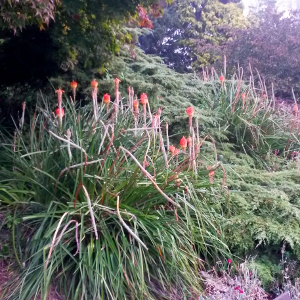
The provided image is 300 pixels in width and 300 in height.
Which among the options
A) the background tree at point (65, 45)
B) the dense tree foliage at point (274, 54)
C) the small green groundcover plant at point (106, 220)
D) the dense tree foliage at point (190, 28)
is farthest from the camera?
the dense tree foliage at point (190, 28)

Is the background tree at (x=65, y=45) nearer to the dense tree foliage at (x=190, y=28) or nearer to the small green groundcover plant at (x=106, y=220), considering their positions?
the small green groundcover plant at (x=106, y=220)

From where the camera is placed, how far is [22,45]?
15.9 ft

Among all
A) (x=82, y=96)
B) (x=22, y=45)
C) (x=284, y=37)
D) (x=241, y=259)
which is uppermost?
(x=284, y=37)

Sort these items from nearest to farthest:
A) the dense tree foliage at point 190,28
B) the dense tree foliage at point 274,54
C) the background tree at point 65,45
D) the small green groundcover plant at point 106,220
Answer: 1. the small green groundcover plant at point 106,220
2. the background tree at point 65,45
3. the dense tree foliage at point 274,54
4. the dense tree foliage at point 190,28

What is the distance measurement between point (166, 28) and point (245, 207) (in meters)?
13.3

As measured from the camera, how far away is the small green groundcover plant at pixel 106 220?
2.66 metres

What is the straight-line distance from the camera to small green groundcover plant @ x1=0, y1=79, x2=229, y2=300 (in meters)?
2.66

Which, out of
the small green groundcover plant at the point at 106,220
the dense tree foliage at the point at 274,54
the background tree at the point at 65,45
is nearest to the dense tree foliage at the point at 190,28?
the dense tree foliage at the point at 274,54

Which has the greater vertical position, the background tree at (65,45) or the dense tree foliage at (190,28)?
the dense tree foliage at (190,28)

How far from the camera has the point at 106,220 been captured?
2.99m

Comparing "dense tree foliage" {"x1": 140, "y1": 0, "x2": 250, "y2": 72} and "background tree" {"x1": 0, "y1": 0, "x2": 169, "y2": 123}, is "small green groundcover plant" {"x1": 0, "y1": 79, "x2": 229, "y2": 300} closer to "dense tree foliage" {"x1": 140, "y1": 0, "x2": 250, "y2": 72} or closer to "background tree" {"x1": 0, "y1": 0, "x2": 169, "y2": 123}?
"background tree" {"x1": 0, "y1": 0, "x2": 169, "y2": 123}

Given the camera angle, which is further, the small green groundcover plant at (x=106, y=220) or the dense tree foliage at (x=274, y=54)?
the dense tree foliage at (x=274, y=54)

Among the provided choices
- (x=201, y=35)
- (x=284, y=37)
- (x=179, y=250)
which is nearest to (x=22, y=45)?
(x=179, y=250)

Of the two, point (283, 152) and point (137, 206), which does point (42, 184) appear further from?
point (283, 152)
